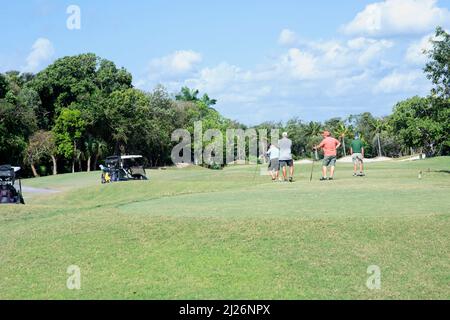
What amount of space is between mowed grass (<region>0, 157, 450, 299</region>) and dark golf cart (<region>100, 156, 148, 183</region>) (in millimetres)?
24604

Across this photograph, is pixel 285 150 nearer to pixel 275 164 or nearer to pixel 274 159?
pixel 274 159

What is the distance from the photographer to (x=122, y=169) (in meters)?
45.6

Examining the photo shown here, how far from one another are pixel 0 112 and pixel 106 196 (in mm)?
37040

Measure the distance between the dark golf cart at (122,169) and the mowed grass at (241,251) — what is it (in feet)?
80.7

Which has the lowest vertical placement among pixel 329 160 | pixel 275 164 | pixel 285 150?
pixel 275 164

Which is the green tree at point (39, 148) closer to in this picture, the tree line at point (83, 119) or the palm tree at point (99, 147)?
the tree line at point (83, 119)

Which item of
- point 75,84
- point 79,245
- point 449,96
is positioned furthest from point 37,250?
point 75,84

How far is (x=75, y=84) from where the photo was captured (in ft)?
297

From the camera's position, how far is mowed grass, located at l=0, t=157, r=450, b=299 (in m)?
12.5

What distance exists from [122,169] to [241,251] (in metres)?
32.1

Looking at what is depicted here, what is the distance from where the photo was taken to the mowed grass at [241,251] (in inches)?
492

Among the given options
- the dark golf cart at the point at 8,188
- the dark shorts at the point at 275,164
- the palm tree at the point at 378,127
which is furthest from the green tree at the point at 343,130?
the dark golf cart at the point at 8,188

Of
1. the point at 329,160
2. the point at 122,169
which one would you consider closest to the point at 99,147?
the point at 122,169
